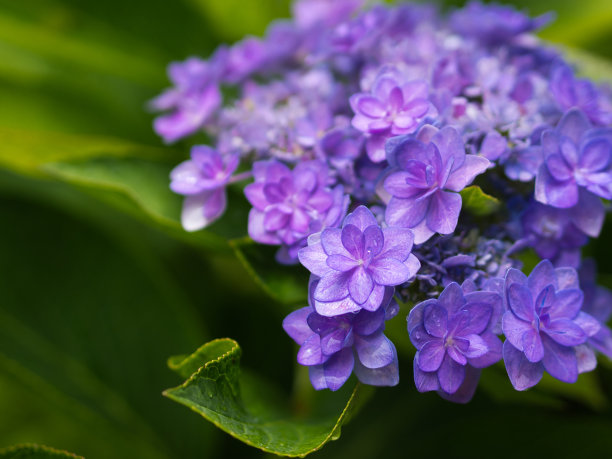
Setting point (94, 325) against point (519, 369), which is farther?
point (94, 325)

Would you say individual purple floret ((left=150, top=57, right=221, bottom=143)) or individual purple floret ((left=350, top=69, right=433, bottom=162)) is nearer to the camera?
individual purple floret ((left=350, top=69, right=433, bottom=162))

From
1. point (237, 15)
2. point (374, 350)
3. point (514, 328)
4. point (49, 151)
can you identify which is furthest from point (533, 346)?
point (237, 15)

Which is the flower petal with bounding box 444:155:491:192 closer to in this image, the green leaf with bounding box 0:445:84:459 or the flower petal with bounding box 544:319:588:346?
the flower petal with bounding box 544:319:588:346

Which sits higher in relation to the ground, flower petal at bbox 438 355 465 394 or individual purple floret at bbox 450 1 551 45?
individual purple floret at bbox 450 1 551 45

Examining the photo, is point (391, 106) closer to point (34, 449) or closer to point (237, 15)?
point (34, 449)

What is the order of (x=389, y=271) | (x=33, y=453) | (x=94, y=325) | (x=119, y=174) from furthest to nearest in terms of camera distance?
(x=94, y=325) → (x=119, y=174) → (x=33, y=453) → (x=389, y=271)

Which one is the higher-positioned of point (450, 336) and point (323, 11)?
point (323, 11)

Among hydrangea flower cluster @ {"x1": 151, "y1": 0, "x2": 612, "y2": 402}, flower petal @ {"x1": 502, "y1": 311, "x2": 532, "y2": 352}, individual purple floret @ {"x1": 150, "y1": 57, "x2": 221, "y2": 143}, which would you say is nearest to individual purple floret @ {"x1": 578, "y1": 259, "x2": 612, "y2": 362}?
hydrangea flower cluster @ {"x1": 151, "y1": 0, "x2": 612, "y2": 402}
